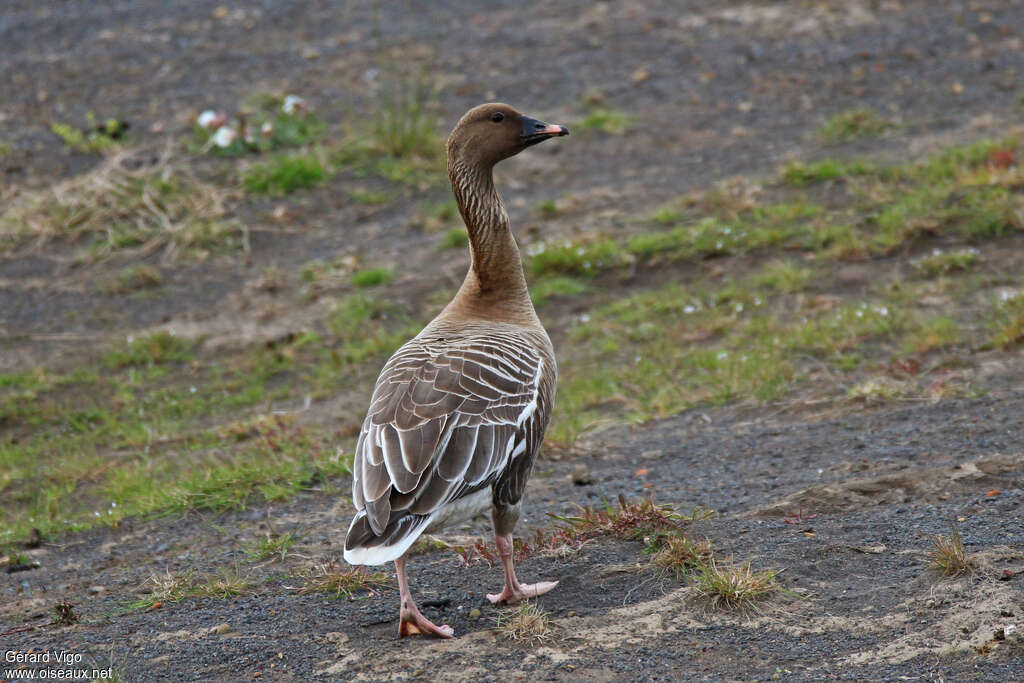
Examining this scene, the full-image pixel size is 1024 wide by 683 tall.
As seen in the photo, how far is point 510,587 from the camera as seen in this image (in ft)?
16.4

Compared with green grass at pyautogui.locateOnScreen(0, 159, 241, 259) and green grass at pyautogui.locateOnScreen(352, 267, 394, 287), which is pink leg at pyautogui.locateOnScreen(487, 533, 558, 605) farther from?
green grass at pyautogui.locateOnScreen(0, 159, 241, 259)

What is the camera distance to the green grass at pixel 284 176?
11.8 m

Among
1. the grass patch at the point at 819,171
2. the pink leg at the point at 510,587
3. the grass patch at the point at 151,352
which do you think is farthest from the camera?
the grass patch at the point at 819,171

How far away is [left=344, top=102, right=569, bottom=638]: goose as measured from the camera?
4.45m

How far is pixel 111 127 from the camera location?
12562 millimetres

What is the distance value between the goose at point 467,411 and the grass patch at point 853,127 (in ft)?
20.6

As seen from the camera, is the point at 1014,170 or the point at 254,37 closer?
the point at 1014,170

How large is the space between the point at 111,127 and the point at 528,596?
952 cm

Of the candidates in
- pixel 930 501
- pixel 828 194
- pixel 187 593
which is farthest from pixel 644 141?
pixel 187 593

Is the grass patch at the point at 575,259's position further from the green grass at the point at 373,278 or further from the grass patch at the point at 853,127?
the grass patch at the point at 853,127

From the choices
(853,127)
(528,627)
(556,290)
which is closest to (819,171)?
(853,127)

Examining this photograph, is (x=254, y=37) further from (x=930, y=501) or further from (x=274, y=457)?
(x=930, y=501)

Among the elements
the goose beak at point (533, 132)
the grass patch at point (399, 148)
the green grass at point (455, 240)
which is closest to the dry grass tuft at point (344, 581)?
the goose beak at point (533, 132)

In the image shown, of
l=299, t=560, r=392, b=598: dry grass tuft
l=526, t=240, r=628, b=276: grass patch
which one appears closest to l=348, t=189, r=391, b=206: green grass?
l=526, t=240, r=628, b=276: grass patch
